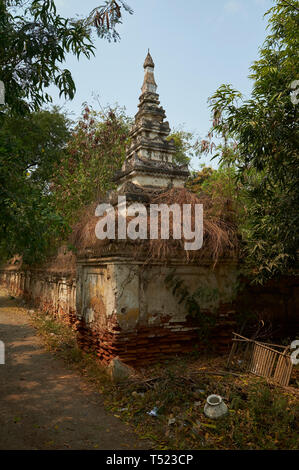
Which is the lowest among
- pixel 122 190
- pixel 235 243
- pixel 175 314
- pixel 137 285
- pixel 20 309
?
pixel 20 309

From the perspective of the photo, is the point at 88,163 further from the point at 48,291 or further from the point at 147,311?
the point at 147,311

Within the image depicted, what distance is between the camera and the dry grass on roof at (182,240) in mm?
6273

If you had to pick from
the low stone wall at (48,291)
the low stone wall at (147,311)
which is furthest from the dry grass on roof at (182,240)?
the low stone wall at (48,291)

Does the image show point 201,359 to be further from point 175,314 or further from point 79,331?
point 79,331

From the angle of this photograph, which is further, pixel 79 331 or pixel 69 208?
pixel 69 208

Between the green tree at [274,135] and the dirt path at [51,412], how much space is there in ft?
11.7

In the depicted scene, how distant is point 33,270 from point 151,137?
1069cm

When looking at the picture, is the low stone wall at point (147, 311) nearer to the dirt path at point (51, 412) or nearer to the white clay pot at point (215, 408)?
the dirt path at point (51, 412)

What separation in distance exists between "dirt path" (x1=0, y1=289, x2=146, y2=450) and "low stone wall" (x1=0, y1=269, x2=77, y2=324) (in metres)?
2.70

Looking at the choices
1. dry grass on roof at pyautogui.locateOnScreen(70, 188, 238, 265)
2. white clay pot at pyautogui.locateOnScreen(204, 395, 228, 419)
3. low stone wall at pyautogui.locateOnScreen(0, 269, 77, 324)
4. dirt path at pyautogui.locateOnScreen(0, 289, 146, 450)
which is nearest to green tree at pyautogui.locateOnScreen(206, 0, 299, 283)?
dry grass on roof at pyautogui.locateOnScreen(70, 188, 238, 265)

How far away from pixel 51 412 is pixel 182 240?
140 inches

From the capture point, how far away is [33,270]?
54.0 ft

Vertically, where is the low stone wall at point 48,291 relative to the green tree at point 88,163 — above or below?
below

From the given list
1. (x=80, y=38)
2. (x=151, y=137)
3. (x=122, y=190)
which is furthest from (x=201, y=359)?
(x=80, y=38)
